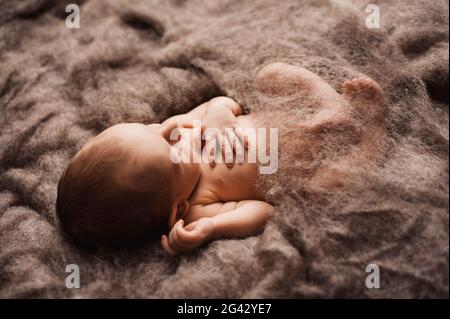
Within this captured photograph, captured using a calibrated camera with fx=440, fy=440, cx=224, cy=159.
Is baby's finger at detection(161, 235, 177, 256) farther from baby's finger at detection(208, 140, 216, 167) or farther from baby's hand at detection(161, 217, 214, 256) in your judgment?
baby's finger at detection(208, 140, 216, 167)

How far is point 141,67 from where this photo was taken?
1.29m

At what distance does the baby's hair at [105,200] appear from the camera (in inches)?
34.0

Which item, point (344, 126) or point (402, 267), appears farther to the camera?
point (344, 126)

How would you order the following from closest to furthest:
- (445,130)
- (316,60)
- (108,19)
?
(445,130), (316,60), (108,19)

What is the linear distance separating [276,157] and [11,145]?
70 centimetres

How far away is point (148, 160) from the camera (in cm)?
88

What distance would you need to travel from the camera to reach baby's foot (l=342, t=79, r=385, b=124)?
0.96 m

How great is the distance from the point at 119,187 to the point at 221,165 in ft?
0.85

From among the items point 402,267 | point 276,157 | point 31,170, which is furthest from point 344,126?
point 31,170

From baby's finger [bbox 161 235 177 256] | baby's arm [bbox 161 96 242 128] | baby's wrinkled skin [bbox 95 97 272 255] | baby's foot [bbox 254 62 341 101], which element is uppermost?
baby's foot [bbox 254 62 341 101]

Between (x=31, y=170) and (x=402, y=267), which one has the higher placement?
(x=31, y=170)

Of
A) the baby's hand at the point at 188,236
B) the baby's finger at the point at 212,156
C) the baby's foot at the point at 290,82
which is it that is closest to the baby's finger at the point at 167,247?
the baby's hand at the point at 188,236

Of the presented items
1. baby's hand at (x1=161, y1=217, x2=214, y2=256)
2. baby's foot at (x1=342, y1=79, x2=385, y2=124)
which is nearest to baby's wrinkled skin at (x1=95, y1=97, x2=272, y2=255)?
baby's hand at (x1=161, y1=217, x2=214, y2=256)

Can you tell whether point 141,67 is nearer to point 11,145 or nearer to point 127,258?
point 11,145
